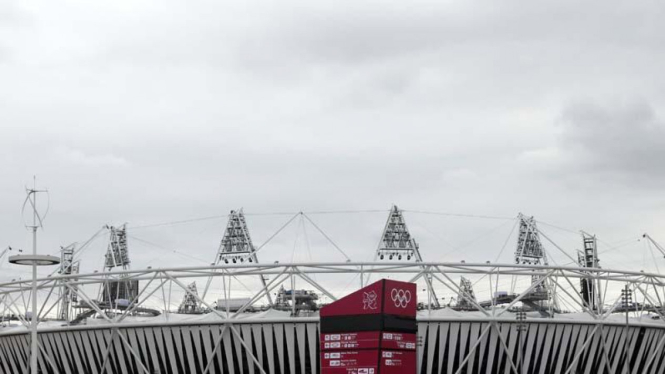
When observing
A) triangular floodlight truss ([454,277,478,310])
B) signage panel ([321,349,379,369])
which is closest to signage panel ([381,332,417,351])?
signage panel ([321,349,379,369])

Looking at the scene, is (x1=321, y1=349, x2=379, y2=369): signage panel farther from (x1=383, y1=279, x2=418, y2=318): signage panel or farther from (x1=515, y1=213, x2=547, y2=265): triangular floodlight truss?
(x1=515, y1=213, x2=547, y2=265): triangular floodlight truss

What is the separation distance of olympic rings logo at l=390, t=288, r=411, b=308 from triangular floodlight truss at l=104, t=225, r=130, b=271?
191 feet

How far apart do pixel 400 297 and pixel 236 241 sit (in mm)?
41963

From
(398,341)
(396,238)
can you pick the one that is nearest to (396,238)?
(396,238)

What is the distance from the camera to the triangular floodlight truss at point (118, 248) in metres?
127

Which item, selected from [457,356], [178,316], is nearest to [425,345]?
[457,356]

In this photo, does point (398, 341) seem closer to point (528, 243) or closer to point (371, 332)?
point (371, 332)

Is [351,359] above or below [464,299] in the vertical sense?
below

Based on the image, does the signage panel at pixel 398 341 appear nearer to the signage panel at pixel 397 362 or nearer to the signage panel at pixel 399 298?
the signage panel at pixel 397 362

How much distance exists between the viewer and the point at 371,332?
241 feet

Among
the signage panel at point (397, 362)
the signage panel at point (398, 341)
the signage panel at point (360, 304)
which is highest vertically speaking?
the signage panel at point (360, 304)

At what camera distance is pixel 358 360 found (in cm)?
7306

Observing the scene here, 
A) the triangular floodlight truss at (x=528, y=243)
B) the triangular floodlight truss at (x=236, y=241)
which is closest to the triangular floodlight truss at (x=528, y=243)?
the triangular floodlight truss at (x=528, y=243)

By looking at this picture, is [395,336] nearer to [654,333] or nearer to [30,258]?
[30,258]
